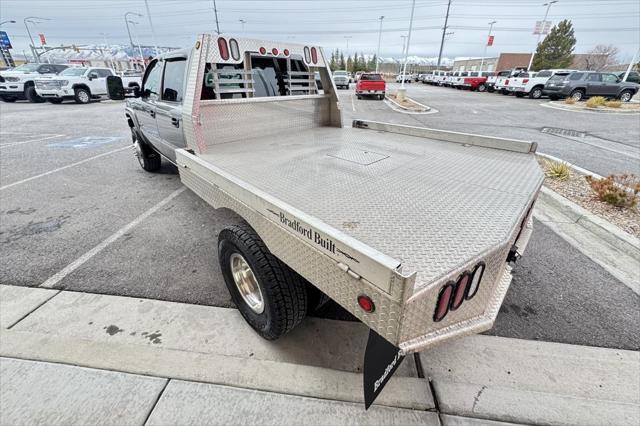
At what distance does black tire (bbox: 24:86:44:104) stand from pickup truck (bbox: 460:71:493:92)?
109 feet

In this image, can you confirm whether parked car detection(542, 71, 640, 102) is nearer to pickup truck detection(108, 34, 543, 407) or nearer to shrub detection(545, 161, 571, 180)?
shrub detection(545, 161, 571, 180)

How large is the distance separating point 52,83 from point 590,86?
29.7 meters

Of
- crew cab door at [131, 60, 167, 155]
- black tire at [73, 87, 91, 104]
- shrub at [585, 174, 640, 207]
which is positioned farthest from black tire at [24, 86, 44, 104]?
shrub at [585, 174, 640, 207]

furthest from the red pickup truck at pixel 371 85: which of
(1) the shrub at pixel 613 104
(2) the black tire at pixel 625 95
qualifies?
(2) the black tire at pixel 625 95

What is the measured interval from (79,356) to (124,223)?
2.24 m

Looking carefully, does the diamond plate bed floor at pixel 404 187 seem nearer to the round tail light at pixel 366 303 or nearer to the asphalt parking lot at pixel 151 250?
the round tail light at pixel 366 303

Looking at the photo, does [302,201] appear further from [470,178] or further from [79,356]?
[79,356]

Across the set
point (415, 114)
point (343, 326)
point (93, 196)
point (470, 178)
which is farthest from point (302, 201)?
point (415, 114)

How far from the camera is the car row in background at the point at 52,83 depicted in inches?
610

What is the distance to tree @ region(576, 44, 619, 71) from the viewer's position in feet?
196

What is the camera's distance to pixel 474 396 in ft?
6.32

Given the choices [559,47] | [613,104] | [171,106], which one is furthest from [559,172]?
[559,47]

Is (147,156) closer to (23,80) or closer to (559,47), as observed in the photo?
(23,80)

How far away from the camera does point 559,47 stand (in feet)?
160
